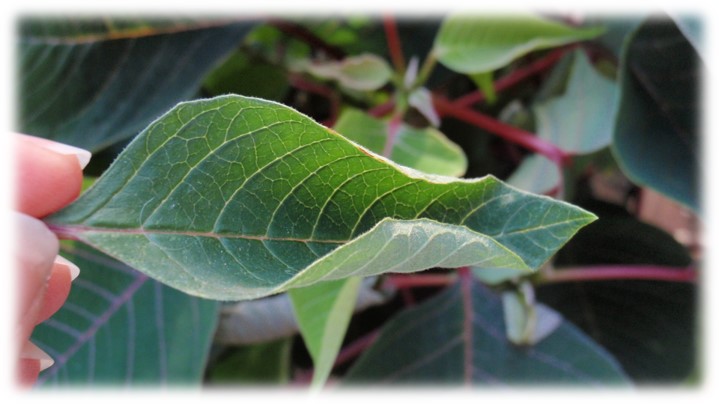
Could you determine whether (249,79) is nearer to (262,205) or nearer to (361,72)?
(361,72)

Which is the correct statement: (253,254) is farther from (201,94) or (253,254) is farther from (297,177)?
(201,94)

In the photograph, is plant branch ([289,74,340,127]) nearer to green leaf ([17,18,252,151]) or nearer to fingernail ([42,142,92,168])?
green leaf ([17,18,252,151])

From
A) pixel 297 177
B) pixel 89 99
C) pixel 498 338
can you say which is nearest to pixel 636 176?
pixel 498 338

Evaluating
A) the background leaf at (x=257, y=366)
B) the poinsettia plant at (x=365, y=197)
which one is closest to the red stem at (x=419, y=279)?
the poinsettia plant at (x=365, y=197)

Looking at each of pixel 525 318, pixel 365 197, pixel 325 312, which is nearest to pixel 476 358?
pixel 525 318

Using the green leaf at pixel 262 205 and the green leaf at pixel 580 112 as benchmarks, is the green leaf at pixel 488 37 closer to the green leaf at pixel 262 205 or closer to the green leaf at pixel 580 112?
the green leaf at pixel 580 112
